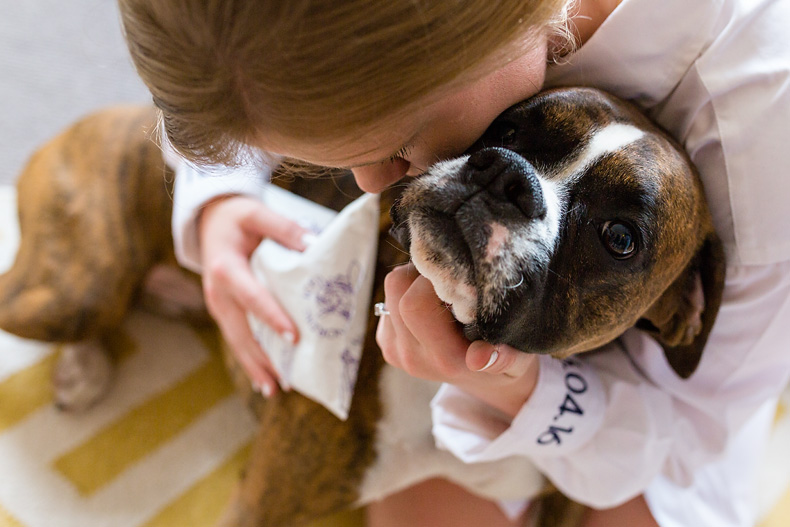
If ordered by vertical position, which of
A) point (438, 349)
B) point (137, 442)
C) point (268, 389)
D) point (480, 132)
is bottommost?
point (137, 442)

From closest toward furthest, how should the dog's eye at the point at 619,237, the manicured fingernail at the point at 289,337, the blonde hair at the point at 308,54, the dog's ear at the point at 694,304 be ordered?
the blonde hair at the point at 308,54
the dog's eye at the point at 619,237
the dog's ear at the point at 694,304
the manicured fingernail at the point at 289,337

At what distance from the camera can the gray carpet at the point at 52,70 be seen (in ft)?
7.75

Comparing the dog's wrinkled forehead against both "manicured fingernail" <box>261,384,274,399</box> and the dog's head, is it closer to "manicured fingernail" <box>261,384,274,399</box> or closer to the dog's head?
the dog's head

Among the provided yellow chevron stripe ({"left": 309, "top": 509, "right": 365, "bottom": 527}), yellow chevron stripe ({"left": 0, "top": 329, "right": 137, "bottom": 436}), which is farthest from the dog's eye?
yellow chevron stripe ({"left": 0, "top": 329, "right": 137, "bottom": 436})

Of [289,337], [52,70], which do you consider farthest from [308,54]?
[52,70]

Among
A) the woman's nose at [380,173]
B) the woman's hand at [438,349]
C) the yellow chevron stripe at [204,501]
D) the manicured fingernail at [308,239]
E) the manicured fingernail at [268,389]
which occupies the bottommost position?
the yellow chevron stripe at [204,501]

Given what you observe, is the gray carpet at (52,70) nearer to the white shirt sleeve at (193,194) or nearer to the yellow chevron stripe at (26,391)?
the yellow chevron stripe at (26,391)

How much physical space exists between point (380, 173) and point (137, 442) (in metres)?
Result: 1.28

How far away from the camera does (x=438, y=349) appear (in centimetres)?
97

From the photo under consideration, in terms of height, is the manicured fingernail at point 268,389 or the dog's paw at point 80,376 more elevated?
Answer: the manicured fingernail at point 268,389

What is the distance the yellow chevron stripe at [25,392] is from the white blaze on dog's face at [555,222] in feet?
4.66

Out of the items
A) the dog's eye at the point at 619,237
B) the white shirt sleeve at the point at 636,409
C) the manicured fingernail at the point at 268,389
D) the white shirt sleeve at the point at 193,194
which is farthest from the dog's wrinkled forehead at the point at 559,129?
the manicured fingernail at the point at 268,389

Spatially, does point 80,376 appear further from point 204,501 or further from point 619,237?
point 619,237

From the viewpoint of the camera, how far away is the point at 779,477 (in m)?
1.89
